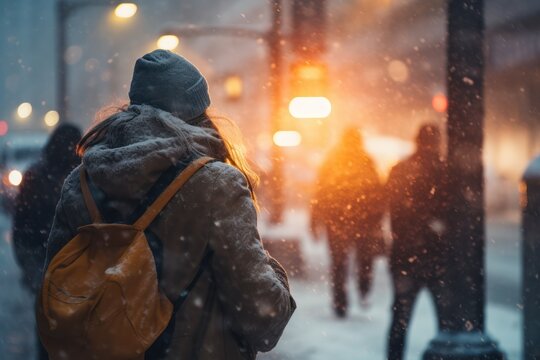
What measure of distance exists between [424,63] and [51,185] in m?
34.0

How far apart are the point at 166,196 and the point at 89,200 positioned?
24 cm

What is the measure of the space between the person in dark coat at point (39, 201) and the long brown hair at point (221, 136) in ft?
5.88

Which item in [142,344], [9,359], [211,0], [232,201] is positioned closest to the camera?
[142,344]

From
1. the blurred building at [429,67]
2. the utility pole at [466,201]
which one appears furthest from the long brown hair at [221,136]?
the blurred building at [429,67]

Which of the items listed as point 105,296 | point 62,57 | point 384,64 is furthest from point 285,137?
point 384,64

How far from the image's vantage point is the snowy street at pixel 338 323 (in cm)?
709

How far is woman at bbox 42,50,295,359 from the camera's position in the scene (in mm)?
2256

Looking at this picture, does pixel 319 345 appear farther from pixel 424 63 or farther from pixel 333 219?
pixel 424 63

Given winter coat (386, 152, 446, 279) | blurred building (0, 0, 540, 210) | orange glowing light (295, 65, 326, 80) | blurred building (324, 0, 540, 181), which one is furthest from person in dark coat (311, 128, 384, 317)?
blurred building (324, 0, 540, 181)

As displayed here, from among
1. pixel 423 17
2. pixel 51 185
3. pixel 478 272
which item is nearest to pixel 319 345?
pixel 478 272

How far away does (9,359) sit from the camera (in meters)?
6.66

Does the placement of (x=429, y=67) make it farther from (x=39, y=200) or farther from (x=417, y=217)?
(x=39, y=200)

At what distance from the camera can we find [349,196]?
26.1 feet

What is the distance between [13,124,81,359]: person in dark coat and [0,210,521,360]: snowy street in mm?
2345
